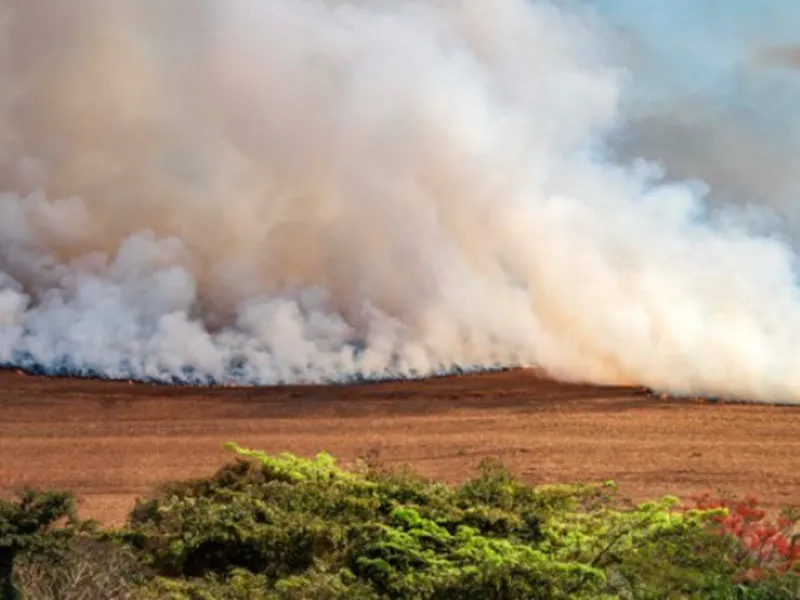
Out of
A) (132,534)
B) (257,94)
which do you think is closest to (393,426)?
(132,534)

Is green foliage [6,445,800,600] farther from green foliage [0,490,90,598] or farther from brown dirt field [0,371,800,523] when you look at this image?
brown dirt field [0,371,800,523]

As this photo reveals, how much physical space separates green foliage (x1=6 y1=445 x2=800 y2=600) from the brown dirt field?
92.6 inches

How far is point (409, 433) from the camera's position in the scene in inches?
416

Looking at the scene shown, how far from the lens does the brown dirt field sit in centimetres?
949

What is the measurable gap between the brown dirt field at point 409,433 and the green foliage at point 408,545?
2351 millimetres

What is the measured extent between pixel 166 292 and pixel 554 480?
19.2 ft

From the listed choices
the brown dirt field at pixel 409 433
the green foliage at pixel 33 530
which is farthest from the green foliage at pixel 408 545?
the brown dirt field at pixel 409 433

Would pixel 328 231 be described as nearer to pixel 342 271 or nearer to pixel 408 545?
pixel 342 271

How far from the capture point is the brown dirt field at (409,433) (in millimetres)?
9492

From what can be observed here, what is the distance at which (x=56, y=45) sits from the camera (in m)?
14.5

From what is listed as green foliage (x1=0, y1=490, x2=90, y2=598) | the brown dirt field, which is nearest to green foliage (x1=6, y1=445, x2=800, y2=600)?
green foliage (x1=0, y1=490, x2=90, y2=598)

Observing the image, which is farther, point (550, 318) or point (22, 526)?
point (550, 318)

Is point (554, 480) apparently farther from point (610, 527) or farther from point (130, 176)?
point (130, 176)

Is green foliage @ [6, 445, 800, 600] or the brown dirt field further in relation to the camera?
the brown dirt field
